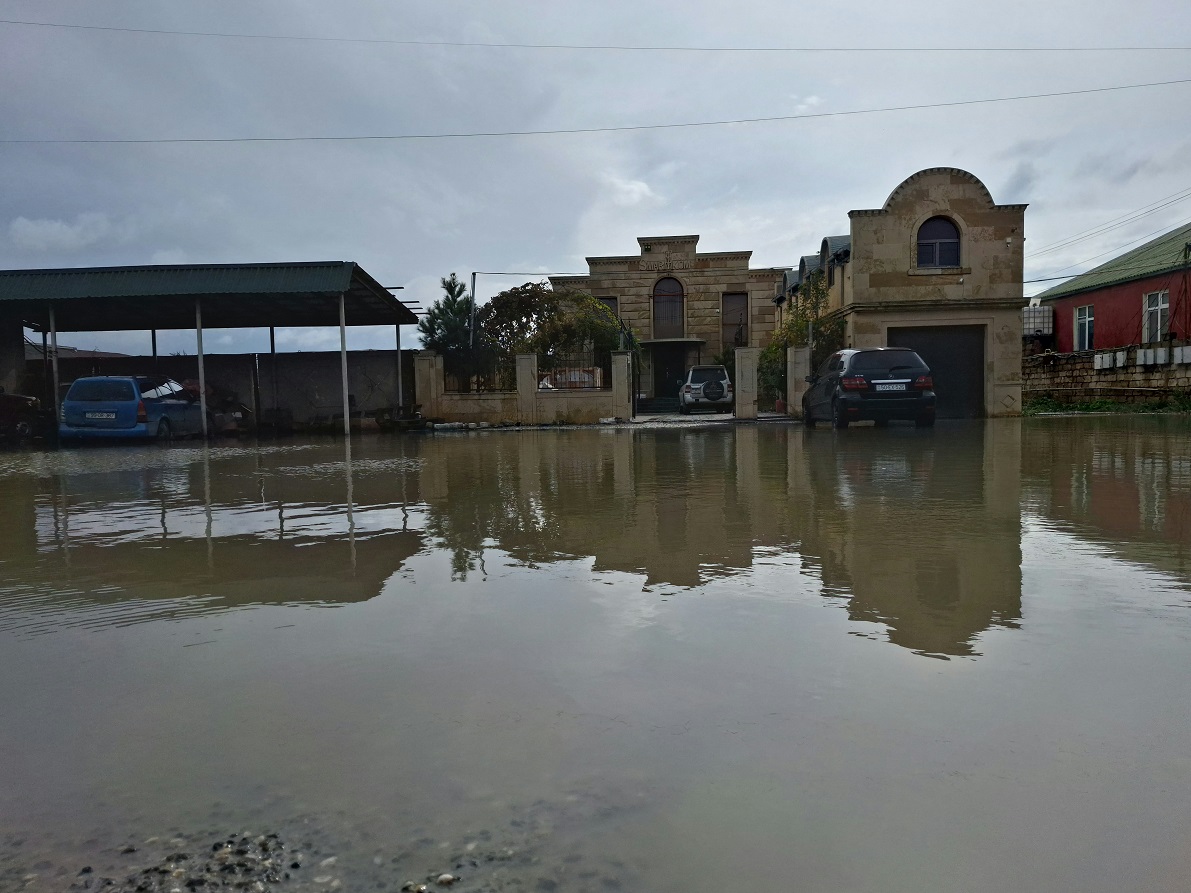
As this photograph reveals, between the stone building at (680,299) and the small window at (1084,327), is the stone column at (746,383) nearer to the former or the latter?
the stone building at (680,299)

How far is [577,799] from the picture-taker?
2.27m

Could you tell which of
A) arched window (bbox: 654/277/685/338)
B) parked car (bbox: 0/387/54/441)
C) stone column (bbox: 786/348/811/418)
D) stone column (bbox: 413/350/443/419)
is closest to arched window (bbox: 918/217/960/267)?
stone column (bbox: 786/348/811/418)

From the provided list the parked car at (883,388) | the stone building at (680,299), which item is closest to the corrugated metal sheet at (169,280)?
the parked car at (883,388)

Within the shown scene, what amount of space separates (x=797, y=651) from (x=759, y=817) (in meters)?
1.25

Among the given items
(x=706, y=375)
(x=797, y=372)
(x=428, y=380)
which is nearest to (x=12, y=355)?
(x=428, y=380)

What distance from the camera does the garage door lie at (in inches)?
1076

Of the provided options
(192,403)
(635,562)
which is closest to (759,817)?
(635,562)

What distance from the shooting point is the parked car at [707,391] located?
108 ft

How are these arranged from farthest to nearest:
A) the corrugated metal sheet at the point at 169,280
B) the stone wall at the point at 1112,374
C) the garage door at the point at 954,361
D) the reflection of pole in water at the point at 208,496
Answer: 1. the stone wall at the point at 1112,374
2. the garage door at the point at 954,361
3. the corrugated metal sheet at the point at 169,280
4. the reflection of pole in water at the point at 208,496

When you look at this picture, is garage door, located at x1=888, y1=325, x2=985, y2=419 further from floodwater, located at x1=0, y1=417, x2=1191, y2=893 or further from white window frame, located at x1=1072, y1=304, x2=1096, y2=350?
floodwater, located at x1=0, y1=417, x2=1191, y2=893

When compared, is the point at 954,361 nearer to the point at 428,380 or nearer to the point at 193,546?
the point at 428,380

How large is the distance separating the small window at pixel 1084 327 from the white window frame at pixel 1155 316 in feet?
12.6

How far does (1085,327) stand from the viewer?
3909 cm

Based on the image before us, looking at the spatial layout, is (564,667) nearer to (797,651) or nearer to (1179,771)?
(797,651)
